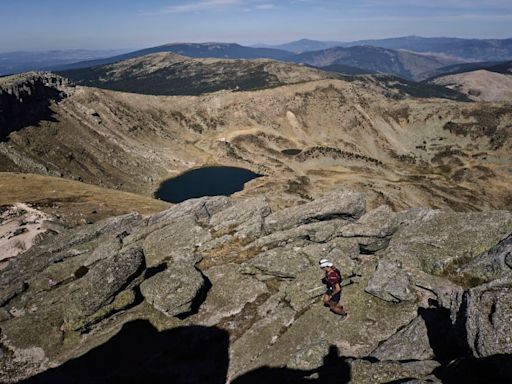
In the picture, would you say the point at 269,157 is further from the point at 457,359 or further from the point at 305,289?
the point at 457,359

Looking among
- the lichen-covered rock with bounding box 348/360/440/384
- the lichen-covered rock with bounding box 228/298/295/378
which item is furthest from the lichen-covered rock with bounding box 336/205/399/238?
the lichen-covered rock with bounding box 348/360/440/384

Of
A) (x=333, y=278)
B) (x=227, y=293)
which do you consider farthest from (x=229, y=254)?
(x=333, y=278)

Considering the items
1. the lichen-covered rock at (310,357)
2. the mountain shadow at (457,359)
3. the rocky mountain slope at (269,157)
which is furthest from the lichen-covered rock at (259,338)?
the rocky mountain slope at (269,157)

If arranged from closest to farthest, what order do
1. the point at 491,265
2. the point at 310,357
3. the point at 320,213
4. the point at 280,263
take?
1. the point at 310,357
2. the point at 491,265
3. the point at 280,263
4. the point at 320,213

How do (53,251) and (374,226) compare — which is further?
(53,251)

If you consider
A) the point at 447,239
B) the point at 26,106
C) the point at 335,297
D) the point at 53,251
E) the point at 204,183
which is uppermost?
the point at 26,106

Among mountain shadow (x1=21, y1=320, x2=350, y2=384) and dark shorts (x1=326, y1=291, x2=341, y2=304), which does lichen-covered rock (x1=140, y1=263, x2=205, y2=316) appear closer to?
mountain shadow (x1=21, y1=320, x2=350, y2=384)

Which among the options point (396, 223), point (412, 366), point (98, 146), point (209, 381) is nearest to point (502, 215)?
point (396, 223)
